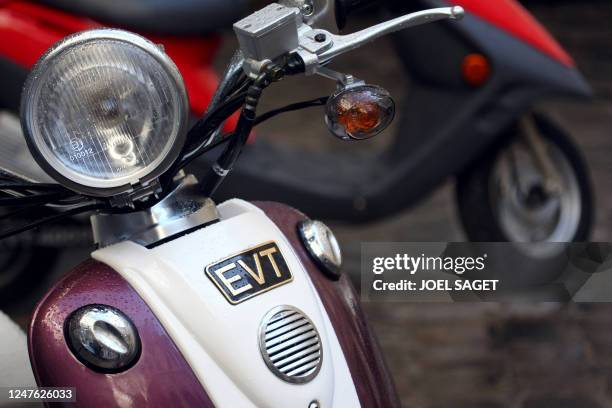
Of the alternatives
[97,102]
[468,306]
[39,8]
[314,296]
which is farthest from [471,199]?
[97,102]

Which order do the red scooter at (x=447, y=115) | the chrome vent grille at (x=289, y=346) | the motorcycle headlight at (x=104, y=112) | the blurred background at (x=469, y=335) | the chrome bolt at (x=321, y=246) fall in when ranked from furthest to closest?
1. the red scooter at (x=447, y=115)
2. the blurred background at (x=469, y=335)
3. the chrome bolt at (x=321, y=246)
4. the chrome vent grille at (x=289, y=346)
5. the motorcycle headlight at (x=104, y=112)

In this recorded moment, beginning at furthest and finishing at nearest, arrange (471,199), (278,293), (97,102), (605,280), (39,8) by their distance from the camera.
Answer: (471,199) < (39,8) < (605,280) < (278,293) < (97,102)

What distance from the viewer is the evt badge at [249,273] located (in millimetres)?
1654

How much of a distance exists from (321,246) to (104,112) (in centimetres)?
46

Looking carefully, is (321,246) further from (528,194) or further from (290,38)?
(528,194)

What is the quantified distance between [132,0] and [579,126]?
2.59 metres

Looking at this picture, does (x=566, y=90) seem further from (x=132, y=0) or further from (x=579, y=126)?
(x=579, y=126)

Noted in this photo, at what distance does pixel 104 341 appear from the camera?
5.26 feet

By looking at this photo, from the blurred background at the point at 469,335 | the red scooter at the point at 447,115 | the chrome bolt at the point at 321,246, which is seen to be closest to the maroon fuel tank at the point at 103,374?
the chrome bolt at the point at 321,246

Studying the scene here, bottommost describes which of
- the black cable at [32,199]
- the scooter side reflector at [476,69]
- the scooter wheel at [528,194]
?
the scooter wheel at [528,194]

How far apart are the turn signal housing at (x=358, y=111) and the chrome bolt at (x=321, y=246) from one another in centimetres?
26

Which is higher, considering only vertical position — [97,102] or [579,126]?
[97,102]

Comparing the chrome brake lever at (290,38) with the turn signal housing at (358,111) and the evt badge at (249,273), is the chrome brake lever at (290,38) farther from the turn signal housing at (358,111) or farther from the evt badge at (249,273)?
the evt badge at (249,273)

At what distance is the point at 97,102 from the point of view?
61.2 inches
